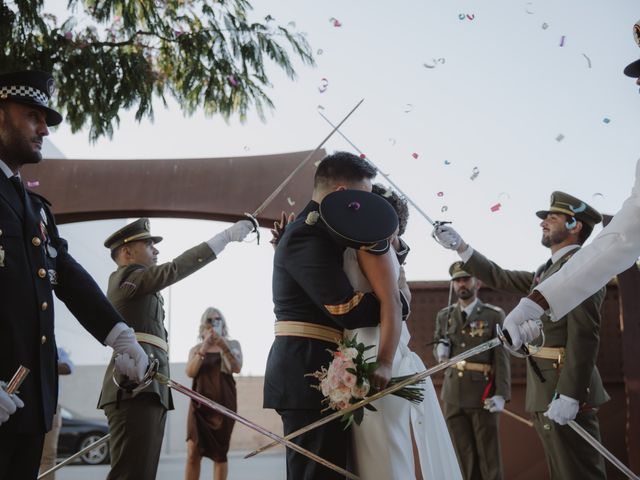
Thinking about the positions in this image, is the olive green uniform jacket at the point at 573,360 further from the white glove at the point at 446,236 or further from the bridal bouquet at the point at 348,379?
the bridal bouquet at the point at 348,379

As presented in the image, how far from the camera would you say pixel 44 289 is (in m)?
2.83

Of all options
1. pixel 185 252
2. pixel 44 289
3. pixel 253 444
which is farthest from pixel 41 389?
pixel 253 444

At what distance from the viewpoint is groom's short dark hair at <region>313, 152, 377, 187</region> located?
3371 mm

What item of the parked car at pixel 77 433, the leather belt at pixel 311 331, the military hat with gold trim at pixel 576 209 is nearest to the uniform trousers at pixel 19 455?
the leather belt at pixel 311 331

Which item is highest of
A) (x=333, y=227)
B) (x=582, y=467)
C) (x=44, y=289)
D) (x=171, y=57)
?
(x=171, y=57)

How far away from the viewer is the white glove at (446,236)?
17.0 ft

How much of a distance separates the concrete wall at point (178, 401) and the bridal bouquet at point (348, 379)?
22298 millimetres

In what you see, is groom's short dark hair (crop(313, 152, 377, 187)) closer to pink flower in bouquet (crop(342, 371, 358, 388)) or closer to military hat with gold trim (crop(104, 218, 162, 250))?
pink flower in bouquet (crop(342, 371, 358, 388))

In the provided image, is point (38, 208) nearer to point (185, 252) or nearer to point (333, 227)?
point (333, 227)

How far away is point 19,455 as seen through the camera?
263 centimetres

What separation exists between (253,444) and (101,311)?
885 inches

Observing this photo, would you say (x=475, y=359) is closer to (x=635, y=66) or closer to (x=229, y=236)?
(x=229, y=236)

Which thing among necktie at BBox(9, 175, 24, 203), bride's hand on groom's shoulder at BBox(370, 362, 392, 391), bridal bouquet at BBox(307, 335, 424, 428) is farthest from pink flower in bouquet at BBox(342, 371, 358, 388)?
necktie at BBox(9, 175, 24, 203)

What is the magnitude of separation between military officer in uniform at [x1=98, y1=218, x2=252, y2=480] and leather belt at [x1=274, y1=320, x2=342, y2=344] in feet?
5.07
